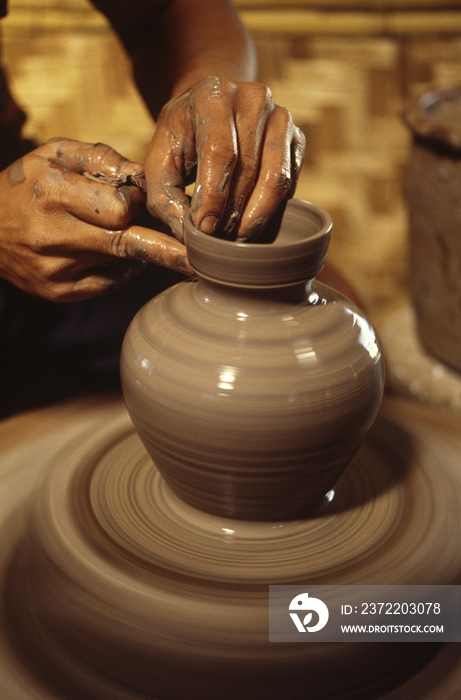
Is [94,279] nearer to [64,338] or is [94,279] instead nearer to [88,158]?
[88,158]

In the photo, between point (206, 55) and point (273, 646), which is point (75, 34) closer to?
point (206, 55)

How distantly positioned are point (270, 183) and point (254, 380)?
0.25 meters

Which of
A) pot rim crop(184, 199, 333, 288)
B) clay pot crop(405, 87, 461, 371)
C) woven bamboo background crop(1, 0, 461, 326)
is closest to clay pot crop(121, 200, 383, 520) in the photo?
pot rim crop(184, 199, 333, 288)

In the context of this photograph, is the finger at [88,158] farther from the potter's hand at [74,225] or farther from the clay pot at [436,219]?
the clay pot at [436,219]

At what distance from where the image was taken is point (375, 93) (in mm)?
3074

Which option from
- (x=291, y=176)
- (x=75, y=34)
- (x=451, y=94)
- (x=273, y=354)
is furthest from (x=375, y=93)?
(x=273, y=354)

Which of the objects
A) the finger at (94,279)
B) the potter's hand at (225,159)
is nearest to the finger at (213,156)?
the potter's hand at (225,159)

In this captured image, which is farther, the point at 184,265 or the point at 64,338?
the point at 64,338

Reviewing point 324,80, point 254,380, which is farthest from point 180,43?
point 324,80

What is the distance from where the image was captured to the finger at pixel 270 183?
0.84 m

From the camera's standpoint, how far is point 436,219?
5.92 ft

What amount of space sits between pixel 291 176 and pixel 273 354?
0.25 meters

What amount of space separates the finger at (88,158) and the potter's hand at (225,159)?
0.13ft

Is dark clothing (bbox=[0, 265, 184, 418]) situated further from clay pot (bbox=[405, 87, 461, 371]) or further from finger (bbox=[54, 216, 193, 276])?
clay pot (bbox=[405, 87, 461, 371])
